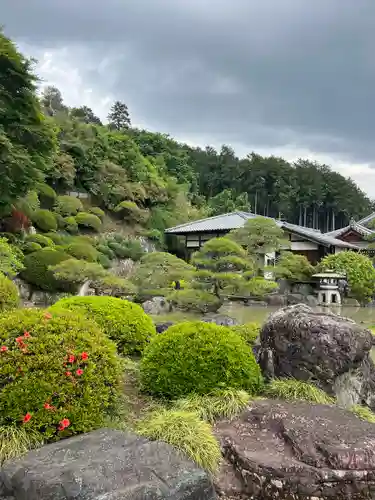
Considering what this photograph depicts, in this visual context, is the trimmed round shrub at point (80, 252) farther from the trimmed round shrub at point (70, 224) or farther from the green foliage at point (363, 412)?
the green foliage at point (363, 412)

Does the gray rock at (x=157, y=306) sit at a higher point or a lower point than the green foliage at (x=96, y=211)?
lower

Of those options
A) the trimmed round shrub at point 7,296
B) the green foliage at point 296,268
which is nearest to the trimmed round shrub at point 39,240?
the green foliage at point 296,268

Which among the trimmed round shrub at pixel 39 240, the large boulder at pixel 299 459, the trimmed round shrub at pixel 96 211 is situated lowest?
the large boulder at pixel 299 459

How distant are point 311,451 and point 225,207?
33.2m

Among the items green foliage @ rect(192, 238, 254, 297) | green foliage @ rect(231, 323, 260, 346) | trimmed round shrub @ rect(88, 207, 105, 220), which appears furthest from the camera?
trimmed round shrub @ rect(88, 207, 105, 220)

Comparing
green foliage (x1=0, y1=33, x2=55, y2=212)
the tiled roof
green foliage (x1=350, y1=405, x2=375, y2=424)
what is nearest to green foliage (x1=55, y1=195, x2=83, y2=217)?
the tiled roof

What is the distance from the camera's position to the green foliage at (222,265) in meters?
12.4

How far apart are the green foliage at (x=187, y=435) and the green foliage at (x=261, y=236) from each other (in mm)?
11839

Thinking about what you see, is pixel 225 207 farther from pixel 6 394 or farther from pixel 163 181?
pixel 6 394

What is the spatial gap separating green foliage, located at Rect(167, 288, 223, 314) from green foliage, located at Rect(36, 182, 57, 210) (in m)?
11.9

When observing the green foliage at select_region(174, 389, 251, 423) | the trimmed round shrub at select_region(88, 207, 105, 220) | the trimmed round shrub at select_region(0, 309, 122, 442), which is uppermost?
the trimmed round shrub at select_region(88, 207, 105, 220)

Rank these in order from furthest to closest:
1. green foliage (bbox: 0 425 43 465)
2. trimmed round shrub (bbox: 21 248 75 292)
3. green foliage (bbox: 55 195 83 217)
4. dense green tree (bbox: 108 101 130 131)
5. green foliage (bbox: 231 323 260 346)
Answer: dense green tree (bbox: 108 101 130 131) < green foliage (bbox: 55 195 83 217) < trimmed round shrub (bbox: 21 248 75 292) < green foliage (bbox: 231 323 260 346) < green foliage (bbox: 0 425 43 465)

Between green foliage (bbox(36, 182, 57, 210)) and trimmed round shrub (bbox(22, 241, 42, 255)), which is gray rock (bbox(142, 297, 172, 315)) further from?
green foliage (bbox(36, 182, 57, 210))

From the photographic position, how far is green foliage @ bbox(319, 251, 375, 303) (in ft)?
64.2
